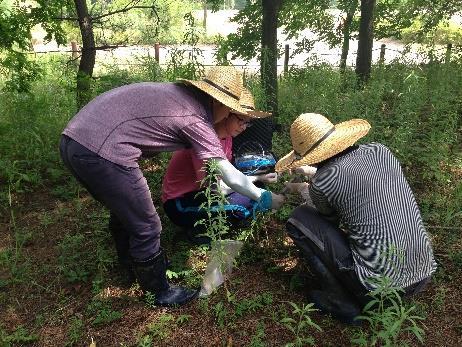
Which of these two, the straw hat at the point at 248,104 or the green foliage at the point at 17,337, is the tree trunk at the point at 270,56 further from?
the green foliage at the point at 17,337

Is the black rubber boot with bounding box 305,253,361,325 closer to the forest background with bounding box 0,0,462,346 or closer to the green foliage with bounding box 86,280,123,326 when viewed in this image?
the forest background with bounding box 0,0,462,346

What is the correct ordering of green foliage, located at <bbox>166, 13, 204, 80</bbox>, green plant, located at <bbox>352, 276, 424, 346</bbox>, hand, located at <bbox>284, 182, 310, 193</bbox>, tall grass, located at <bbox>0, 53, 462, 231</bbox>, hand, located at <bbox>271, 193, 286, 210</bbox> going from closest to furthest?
green plant, located at <bbox>352, 276, 424, 346</bbox>, hand, located at <bbox>271, 193, 286, 210</bbox>, hand, located at <bbox>284, 182, 310, 193</bbox>, tall grass, located at <bbox>0, 53, 462, 231</bbox>, green foliage, located at <bbox>166, 13, 204, 80</bbox>

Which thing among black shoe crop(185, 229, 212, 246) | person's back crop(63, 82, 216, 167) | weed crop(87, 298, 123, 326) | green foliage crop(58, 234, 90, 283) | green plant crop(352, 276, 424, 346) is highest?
person's back crop(63, 82, 216, 167)

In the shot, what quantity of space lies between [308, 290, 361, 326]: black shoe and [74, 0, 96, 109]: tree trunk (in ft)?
11.6

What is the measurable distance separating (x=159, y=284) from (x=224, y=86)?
136 centimetres

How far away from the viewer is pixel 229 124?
10.3 feet

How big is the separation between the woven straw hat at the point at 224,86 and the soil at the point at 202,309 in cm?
112

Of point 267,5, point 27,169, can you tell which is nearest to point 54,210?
point 27,169

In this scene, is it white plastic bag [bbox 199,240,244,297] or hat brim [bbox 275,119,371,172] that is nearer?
hat brim [bbox 275,119,371,172]

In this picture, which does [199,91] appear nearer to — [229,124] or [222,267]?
[229,124]

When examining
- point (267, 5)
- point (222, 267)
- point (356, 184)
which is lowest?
point (222, 267)

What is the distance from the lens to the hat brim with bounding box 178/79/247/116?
279cm

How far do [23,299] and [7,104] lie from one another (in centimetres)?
312

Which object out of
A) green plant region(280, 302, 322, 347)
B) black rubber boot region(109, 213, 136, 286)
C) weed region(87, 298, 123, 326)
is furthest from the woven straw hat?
weed region(87, 298, 123, 326)
